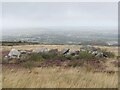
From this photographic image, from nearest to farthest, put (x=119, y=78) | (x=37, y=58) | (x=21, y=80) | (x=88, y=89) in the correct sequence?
(x=88, y=89) → (x=21, y=80) → (x=119, y=78) → (x=37, y=58)

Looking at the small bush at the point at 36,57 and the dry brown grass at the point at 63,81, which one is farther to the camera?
the small bush at the point at 36,57

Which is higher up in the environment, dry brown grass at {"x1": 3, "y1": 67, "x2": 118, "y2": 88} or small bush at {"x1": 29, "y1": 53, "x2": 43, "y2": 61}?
dry brown grass at {"x1": 3, "y1": 67, "x2": 118, "y2": 88}

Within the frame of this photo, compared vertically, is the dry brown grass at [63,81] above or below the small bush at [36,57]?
above

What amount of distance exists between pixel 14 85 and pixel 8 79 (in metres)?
0.96

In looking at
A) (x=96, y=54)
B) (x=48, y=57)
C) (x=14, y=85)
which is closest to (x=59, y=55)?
(x=48, y=57)

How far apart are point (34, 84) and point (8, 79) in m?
1.23

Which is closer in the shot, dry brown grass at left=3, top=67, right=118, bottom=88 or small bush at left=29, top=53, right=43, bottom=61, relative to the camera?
dry brown grass at left=3, top=67, right=118, bottom=88

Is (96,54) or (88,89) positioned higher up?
(88,89)

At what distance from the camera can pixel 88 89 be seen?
9.10 meters

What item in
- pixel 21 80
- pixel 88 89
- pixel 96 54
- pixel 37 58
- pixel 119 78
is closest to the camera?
pixel 88 89

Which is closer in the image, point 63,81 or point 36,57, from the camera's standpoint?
point 63,81

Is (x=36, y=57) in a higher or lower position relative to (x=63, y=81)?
lower

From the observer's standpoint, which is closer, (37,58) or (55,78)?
(55,78)

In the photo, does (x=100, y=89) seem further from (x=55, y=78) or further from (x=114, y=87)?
(x=55, y=78)
